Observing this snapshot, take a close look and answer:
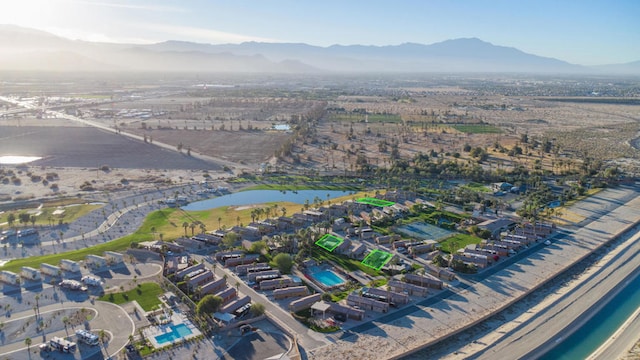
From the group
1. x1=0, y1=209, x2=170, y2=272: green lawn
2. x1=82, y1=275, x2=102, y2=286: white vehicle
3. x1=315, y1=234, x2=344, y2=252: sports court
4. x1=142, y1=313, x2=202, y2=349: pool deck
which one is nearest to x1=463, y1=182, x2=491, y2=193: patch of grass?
x1=315, y1=234, x2=344, y2=252: sports court

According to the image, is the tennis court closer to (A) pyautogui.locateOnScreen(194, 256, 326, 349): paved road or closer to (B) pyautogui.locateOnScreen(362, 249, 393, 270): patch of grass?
(B) pyautogui.locateOnScreen(362, 249, 393, 270): patch of grass

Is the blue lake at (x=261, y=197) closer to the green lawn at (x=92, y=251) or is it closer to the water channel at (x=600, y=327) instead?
Result: the green lawn at (x=92, y=251)

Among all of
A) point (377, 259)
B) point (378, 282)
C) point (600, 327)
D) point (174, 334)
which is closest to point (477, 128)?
point (377, 259)

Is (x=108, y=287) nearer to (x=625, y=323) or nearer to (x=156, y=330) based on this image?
(x=156, y=330)

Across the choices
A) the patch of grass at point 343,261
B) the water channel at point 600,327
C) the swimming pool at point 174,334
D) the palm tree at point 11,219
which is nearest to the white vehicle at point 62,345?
the swimming pool at point 174,334

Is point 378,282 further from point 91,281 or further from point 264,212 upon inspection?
point 91,281

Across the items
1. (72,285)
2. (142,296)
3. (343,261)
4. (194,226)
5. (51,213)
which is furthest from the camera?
(51,213)

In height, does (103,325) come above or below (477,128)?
below

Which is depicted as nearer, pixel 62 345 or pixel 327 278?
pixel 62 345
